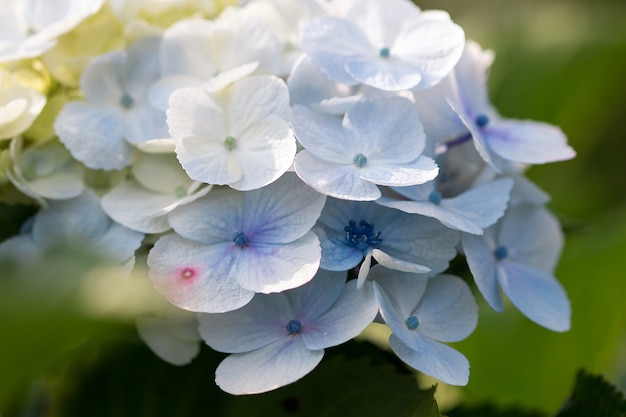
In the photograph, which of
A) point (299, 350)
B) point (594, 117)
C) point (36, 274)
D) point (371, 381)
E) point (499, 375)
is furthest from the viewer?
point (594, 117)

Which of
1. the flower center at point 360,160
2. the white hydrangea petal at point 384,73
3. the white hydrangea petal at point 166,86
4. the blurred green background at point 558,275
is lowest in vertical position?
the blurred green background at point 558,275

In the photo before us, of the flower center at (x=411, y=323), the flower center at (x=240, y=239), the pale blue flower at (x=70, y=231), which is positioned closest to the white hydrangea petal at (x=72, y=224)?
the pale blue flower at (x=70, y=231)

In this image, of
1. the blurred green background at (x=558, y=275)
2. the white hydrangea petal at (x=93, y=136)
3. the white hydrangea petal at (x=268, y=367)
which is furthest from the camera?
the white hydrangea petal at (x=93, y=136)

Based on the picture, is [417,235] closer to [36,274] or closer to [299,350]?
[299,350]

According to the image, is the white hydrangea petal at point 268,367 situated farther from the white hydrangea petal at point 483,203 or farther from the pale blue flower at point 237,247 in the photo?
the white hydrangea petal at point 483,203

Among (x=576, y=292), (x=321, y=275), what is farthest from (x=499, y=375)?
(x=321, y=275)

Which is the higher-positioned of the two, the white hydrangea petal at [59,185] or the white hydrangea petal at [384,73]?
the white hydrangea petal at [384,73]

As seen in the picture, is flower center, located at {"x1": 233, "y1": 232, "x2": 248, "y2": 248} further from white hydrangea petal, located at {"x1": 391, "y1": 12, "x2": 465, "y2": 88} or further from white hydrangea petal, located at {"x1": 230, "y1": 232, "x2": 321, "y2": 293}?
white hydrangea petal, located at {"x1": 391, "y1": 12, "x2": 465, "y2": 88}
